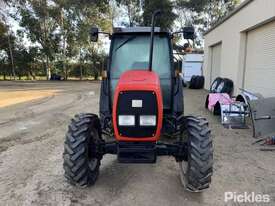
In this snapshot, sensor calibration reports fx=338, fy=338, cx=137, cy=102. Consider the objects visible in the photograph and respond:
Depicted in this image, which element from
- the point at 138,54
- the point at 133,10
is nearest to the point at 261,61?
the point at 138,54

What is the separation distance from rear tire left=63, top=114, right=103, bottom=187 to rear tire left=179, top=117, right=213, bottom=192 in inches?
48.4

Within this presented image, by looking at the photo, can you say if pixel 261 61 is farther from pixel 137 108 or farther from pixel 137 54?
pixel 137 108

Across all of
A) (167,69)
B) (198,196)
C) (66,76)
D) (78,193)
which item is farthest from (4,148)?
(66,76)

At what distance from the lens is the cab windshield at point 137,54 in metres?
5.73

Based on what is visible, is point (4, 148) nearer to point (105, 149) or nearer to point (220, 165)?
point (105, 149)

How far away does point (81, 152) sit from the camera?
4.21 m

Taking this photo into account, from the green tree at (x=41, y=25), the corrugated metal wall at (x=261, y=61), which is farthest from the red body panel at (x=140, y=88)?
the green tree at (x=41, y=25)

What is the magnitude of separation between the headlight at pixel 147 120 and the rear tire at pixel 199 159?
513mm

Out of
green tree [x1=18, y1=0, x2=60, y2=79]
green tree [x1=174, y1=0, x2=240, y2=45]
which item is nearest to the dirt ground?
green tree [x1=18, y1=0, x2=60, y2=79]

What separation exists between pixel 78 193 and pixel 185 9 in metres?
40.3

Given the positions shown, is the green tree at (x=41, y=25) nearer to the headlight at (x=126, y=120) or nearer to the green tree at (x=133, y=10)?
the green tree at (x=133, y=10)

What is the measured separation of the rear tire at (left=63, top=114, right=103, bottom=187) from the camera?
4219 mm

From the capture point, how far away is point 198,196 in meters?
4.28

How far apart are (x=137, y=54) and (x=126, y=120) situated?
6.39ft
